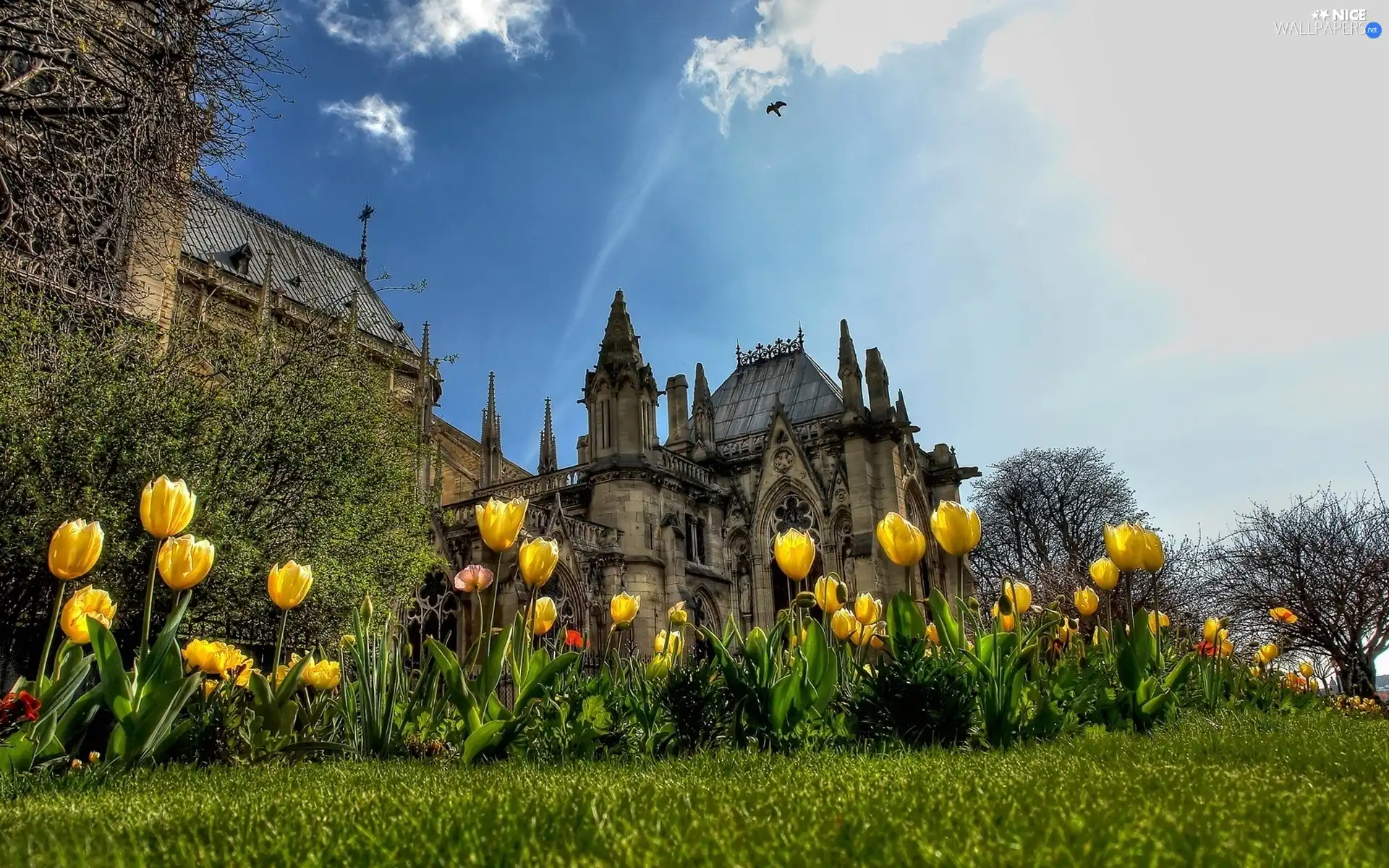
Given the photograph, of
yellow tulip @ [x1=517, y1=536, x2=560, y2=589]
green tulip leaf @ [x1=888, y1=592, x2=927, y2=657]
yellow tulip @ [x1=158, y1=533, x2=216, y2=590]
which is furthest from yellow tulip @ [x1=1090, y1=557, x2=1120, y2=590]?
yellow tulip @ [x1=158, y1=533, x2=216, y2=590]

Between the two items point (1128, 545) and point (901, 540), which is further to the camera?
point (1128, 545)

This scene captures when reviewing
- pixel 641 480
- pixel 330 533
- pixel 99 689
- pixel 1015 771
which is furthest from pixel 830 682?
pixel 641 480

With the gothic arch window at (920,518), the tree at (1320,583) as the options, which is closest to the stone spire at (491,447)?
the gothic arch window at (920,518)

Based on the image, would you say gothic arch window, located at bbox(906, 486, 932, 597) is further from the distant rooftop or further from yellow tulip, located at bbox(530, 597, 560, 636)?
yellow tulip, located at bbox(530, 597, 560, 636)

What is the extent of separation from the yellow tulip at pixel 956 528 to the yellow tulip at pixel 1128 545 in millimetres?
1112

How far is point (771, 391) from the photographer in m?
32.9

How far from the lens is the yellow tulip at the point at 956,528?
15.6 feet

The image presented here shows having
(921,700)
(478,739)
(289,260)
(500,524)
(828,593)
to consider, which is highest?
(289,260)

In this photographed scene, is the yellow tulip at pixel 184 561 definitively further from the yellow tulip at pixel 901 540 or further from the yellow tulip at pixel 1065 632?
the yellow tulip at pixel 1065 632

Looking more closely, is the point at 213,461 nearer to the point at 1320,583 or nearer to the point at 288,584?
the point at 288,584

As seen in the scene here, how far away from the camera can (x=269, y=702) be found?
194 inches

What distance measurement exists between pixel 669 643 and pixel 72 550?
3.91 meters

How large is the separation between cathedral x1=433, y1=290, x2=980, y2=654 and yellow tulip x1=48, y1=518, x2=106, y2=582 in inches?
377

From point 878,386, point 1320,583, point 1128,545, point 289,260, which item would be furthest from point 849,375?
point 289,260
